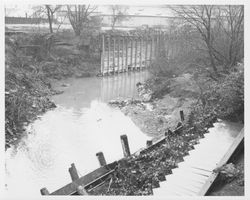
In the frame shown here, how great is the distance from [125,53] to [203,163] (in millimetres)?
7522

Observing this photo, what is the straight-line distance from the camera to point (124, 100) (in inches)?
399

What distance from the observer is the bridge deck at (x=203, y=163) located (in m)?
4.40

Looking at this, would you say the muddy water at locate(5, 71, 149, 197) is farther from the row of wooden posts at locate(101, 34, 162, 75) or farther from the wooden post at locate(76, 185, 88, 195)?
the row of wooden posts at locate(101, 34, 162, 75)

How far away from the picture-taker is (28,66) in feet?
33.7

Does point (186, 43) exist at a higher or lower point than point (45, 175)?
higher

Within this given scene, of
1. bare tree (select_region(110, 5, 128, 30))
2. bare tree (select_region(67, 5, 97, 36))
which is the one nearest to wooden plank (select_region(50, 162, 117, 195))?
bare tree (select_region(110, 5, 128, 30))

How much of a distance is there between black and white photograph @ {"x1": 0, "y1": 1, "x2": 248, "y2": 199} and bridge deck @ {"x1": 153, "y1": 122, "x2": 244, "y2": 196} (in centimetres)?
2

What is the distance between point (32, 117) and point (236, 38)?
5.02 meters

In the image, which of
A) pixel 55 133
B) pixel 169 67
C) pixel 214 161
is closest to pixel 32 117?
pixel 55 133

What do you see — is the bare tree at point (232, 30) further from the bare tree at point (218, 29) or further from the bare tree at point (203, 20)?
the bare tree at point (203, 20)

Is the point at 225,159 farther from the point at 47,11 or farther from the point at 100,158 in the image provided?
the point at 47,11

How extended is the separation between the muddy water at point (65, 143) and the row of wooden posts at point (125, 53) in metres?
1.74

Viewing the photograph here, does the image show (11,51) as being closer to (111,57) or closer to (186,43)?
(111,57)

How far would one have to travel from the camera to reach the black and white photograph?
16.4 feet
